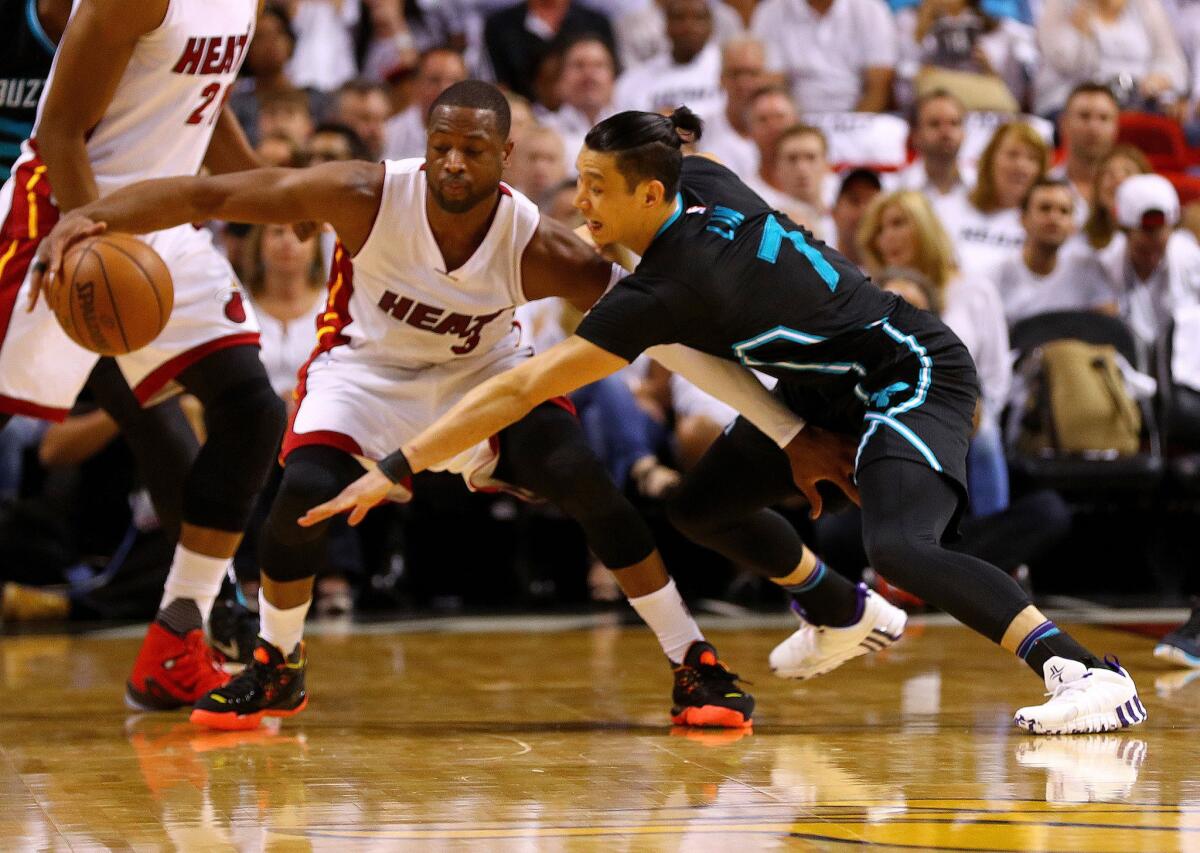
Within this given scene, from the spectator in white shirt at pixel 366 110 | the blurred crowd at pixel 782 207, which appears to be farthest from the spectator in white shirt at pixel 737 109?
the spectator in white shirt at pixel 366 110

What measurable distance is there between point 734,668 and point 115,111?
2445mm

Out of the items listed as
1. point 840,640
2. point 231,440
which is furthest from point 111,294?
point 840,640

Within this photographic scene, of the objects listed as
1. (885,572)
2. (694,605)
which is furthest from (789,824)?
(694,605)

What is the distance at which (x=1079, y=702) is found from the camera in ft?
12.5

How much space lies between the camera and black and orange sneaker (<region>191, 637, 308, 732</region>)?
425 cm

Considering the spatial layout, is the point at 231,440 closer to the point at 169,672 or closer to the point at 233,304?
the point at 233,304

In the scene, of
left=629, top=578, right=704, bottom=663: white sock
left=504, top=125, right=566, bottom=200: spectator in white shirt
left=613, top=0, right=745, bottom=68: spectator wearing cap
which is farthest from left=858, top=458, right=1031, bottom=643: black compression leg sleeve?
left=613, top=0, right=745, bottom=68: spectator wearing cap

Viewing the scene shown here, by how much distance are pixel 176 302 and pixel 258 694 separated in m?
1.07

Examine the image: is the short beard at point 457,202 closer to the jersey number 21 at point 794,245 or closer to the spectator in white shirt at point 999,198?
the jersey number 21 at point 794,245

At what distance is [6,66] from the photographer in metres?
4.50

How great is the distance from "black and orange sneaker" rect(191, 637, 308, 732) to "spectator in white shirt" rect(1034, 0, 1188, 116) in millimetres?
7161

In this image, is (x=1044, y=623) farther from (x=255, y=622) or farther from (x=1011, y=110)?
(x=1011, y=110)

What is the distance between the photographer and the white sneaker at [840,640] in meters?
4.59

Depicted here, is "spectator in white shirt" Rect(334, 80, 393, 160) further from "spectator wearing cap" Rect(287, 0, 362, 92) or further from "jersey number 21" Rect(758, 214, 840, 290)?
"jersey number 21" Rect(758, 214, 840, 290)
